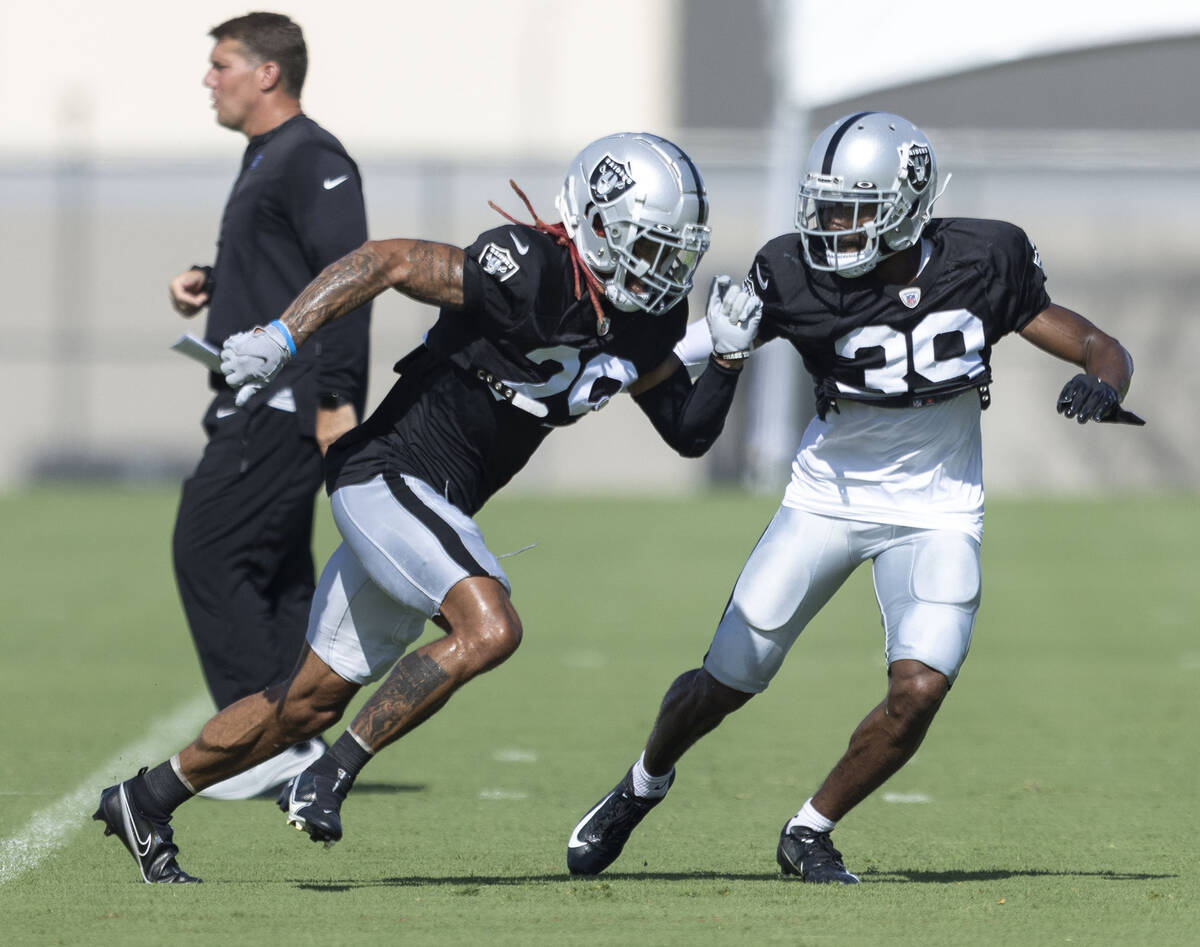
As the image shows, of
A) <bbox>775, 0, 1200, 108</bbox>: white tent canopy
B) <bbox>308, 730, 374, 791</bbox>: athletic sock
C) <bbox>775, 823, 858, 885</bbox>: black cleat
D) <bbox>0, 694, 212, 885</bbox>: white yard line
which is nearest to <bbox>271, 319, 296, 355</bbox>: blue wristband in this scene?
<bbox>308, 730, 374, 791</bbox>: athletic sock

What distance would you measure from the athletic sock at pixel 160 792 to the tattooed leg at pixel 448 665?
541 mm

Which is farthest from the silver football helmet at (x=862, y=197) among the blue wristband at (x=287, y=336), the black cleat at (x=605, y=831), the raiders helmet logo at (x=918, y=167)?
the black cleat at (x=605, y=831)

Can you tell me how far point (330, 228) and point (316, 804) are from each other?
2131mm

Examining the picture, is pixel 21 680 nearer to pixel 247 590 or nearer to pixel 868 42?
pixel 247 590

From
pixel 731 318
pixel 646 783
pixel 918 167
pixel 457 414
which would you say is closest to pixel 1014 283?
pixel 918 167

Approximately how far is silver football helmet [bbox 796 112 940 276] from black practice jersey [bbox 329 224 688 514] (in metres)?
0.39

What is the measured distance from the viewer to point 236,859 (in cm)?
488

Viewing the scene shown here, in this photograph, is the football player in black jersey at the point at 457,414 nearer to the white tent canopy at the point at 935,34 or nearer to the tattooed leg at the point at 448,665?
the tattooed leg at the point at 448,665

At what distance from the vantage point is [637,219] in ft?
14.6

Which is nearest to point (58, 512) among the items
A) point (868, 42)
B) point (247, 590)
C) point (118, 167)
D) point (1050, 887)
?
point (118, 167)

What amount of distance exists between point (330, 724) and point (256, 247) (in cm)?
174

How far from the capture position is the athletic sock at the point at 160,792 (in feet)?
14.9

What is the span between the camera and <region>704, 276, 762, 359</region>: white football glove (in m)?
4.56

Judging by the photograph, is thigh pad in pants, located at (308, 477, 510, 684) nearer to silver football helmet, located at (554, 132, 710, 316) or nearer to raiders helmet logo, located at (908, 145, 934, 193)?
silver football helmet, located at (554, 132, 710, 316)
